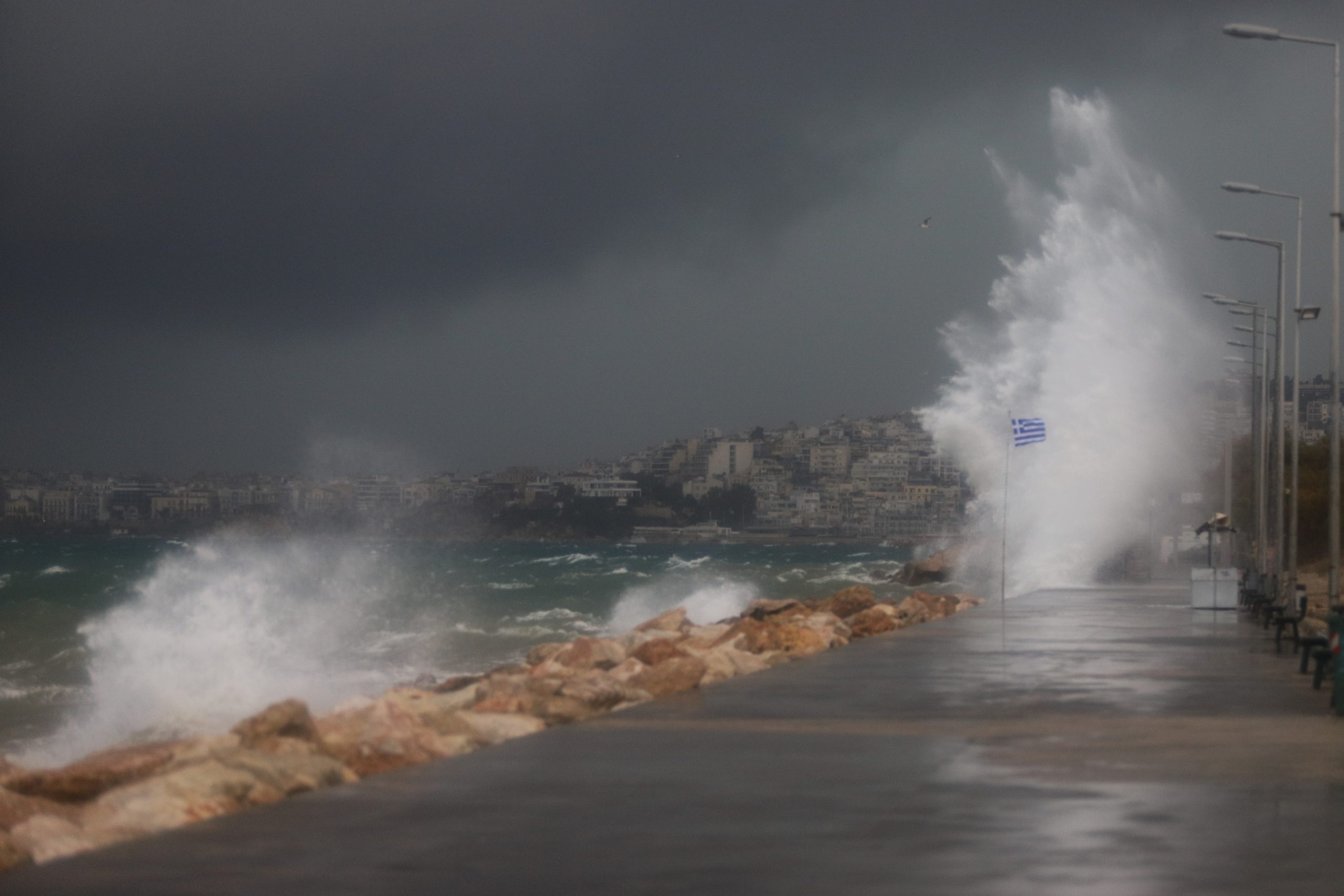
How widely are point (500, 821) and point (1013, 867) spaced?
93.2 inches

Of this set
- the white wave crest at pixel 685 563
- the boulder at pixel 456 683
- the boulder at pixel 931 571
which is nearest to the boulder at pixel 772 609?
the boulder at pixel 456 683

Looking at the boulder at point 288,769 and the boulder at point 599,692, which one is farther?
the boulder at point 599,692

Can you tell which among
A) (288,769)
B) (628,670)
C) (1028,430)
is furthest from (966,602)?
(288,769)

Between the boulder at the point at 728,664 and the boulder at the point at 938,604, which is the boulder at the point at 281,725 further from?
the boulder at the point at 938,604

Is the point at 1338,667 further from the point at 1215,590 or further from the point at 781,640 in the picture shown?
the point at 1215,590

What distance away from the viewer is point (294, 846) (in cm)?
764

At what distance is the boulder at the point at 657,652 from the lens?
2092 centimetres

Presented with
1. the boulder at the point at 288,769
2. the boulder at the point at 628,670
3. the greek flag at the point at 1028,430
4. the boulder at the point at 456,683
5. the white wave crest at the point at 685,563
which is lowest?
the white wave crest at the point at 685,563

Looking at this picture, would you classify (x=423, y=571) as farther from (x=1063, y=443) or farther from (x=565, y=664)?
(x=565, y=664)

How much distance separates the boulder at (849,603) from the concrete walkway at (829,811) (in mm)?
19696

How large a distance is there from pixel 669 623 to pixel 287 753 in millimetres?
22683

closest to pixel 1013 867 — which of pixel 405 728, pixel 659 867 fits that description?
pixel 659 867

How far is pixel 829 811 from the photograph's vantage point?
8.88 m

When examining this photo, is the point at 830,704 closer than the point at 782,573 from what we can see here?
Yes
